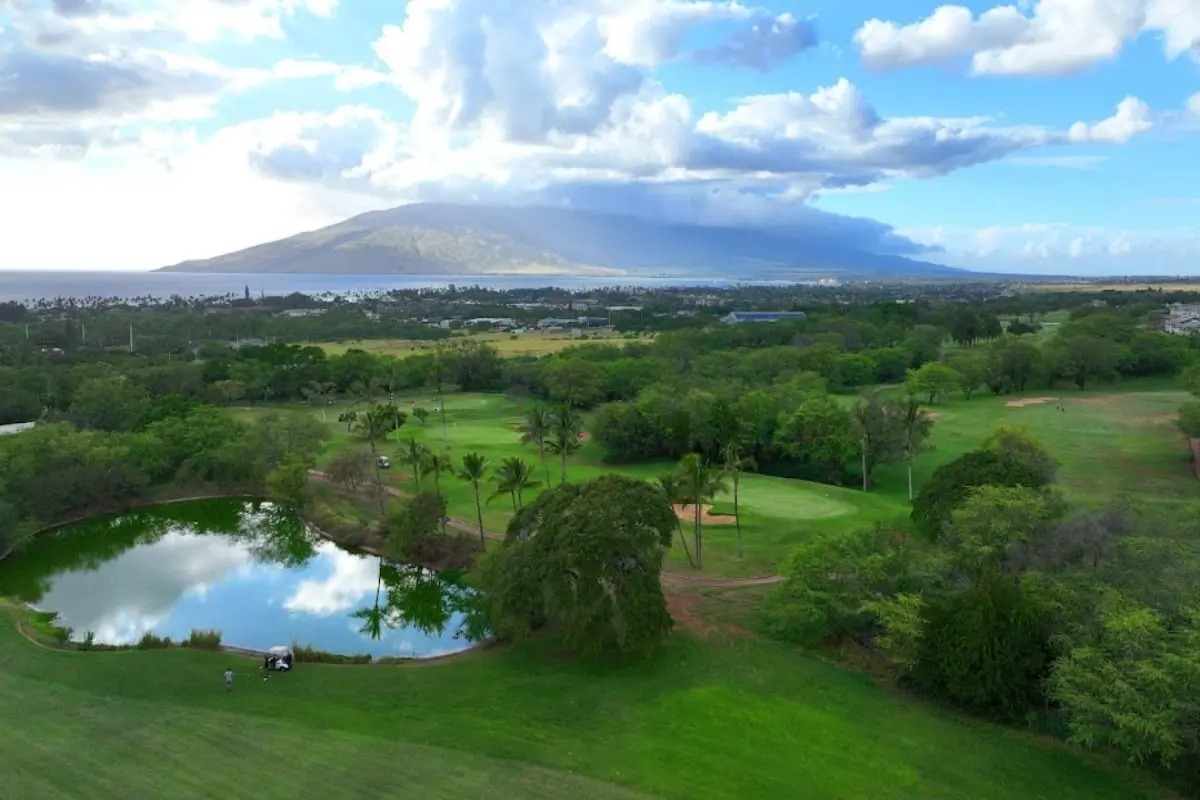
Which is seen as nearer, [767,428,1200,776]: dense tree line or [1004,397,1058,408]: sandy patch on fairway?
[767,428,1200,776]: dense tree line

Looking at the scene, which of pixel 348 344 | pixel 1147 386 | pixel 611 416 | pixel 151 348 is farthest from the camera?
pixel 348 344

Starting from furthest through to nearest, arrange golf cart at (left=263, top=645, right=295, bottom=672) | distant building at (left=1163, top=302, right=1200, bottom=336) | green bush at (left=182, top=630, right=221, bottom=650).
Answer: distant building at (left=1163, top=302, right=1200, bottom=336) < green bush at (left=182, top=630, right=221, bottom=650) < golf cart at (left=263, top=645, right=295, bottom=672)

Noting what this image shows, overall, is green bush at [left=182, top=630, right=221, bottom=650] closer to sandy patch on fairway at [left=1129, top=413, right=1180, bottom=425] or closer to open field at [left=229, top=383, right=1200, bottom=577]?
open field at [left=229, top=383, right=1200, bottom=577]

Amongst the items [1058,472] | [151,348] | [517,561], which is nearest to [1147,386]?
[1058,472]

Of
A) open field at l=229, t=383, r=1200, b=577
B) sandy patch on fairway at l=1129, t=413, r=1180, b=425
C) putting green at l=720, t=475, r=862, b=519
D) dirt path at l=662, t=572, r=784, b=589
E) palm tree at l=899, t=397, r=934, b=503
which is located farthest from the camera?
sandy patch on fairway at l=1129, t=413, r=1180, b=425

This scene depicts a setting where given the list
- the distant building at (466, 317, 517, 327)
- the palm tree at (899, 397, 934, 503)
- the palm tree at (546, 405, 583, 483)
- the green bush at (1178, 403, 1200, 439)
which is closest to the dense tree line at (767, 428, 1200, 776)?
the palm tree at (899, 397, 934, 503)

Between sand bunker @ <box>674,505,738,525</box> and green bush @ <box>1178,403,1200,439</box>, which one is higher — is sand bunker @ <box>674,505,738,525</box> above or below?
below

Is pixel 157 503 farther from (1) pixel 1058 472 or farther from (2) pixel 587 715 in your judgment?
(1) pixel 1058 472
